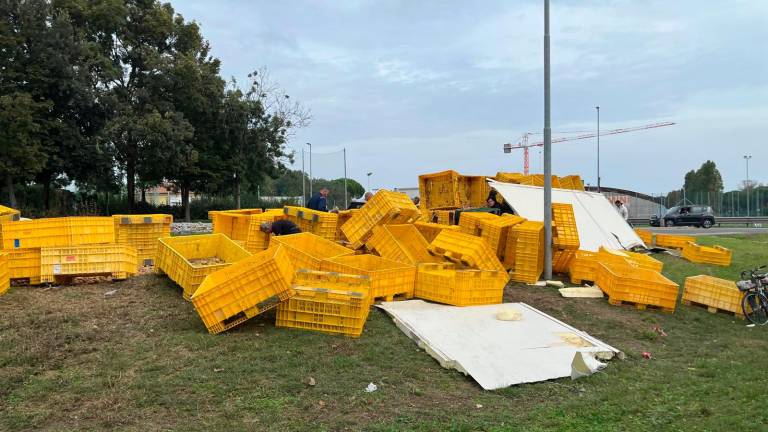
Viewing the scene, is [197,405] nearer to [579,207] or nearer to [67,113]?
[579,207]

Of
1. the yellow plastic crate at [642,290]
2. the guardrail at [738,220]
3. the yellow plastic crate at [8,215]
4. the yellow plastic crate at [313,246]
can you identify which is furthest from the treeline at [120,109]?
the guardrail at [738,220]

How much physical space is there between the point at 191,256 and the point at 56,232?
2.28m

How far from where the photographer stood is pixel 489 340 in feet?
21.5

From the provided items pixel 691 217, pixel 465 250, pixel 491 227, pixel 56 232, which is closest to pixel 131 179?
pixel 56 232

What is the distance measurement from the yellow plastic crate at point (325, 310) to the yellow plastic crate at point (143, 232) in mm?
5428

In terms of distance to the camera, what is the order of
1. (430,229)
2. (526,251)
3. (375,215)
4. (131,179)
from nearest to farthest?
1. (375,215)
2. (526,251)
3. (430,229)
4. (131,179)

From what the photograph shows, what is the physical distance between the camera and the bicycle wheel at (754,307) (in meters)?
8.53

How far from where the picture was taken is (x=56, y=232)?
8.95 meters

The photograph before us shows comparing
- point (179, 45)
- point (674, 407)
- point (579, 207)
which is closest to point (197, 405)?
point (674, 407)

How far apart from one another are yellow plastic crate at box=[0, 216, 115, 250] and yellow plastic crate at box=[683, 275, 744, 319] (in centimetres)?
1097

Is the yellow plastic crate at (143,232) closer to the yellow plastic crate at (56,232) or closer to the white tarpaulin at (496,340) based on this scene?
the yellow plastic crate at (56,232)

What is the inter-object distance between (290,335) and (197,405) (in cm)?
188

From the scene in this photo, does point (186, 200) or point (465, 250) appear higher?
point (186, 200)

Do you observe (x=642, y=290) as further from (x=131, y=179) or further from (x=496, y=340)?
(x=131, y=179)
